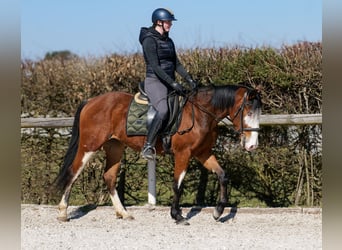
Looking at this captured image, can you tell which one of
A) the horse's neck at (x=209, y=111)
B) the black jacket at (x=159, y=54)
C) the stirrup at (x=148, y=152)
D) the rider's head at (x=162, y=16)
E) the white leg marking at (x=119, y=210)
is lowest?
the white leg marking at (x=119, y=210)

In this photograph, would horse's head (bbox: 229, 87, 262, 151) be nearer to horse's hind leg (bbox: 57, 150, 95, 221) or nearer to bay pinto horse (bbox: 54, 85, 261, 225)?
bay pinto horse (bbox: 54, 85, 261, 225)

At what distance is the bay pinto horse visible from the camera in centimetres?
667

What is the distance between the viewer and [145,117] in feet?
22.7

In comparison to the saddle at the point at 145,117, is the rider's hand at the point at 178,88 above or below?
above

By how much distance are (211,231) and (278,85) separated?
2.45m

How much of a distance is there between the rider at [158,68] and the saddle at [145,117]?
107mm

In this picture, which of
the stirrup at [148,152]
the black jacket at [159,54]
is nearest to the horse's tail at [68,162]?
the stirrup at [148,152]

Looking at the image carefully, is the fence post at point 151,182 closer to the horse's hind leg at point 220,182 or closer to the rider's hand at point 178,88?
the horse's hind leg at point 220,182

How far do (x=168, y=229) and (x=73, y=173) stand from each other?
59.3 inches

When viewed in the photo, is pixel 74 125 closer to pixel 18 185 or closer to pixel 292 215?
pixel 292 215

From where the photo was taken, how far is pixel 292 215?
7336 mm

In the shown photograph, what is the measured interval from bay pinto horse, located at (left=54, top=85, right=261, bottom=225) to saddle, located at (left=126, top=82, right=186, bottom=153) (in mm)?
72

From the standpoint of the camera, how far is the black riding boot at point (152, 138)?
6.66 meters

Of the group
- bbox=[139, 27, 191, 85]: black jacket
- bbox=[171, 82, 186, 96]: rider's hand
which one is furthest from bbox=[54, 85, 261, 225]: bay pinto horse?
bbox=[139, 27, 191, 85]: black jacket
